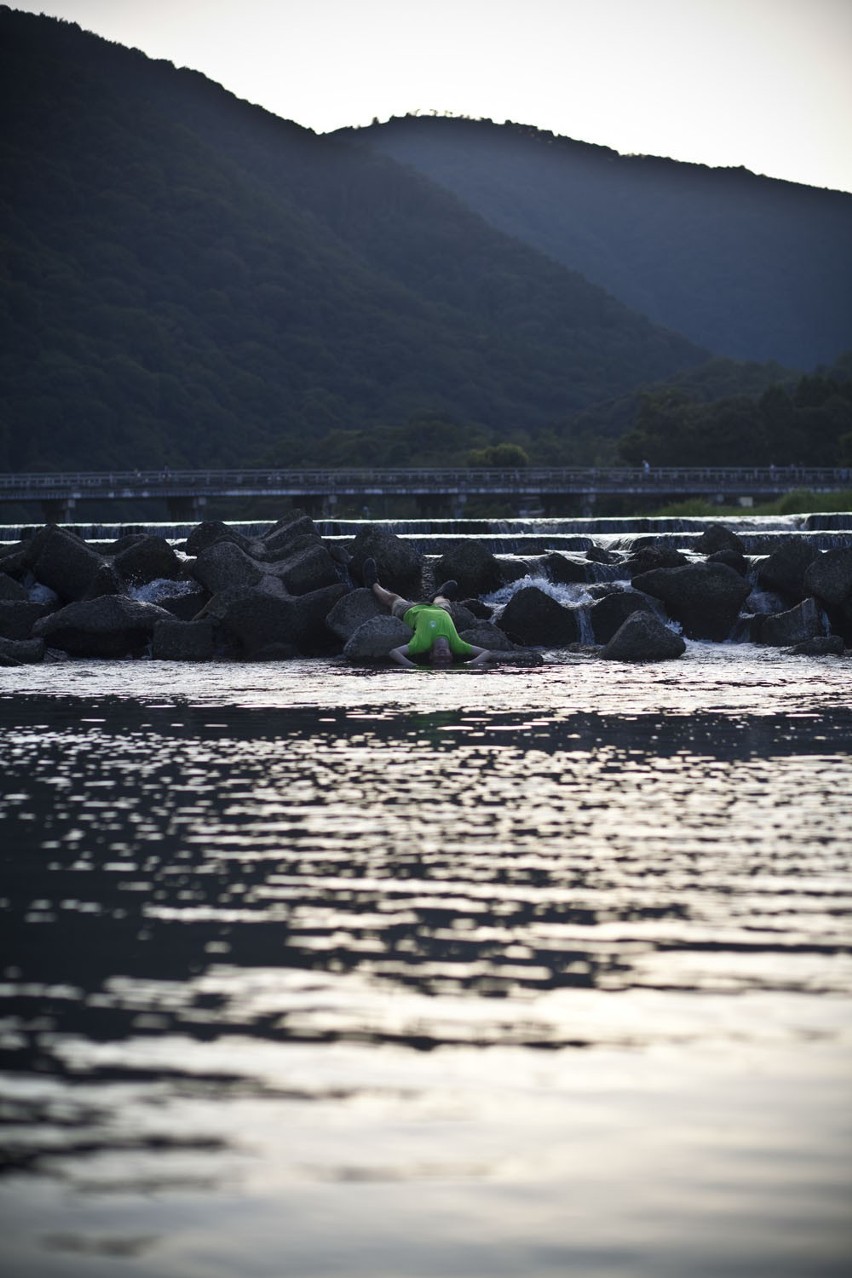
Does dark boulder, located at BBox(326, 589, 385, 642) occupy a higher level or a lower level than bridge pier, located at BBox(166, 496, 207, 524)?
lower

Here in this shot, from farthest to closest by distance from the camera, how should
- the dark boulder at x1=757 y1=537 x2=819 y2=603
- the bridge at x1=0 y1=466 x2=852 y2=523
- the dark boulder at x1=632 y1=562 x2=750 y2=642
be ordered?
the bridge at x1=0 y1=466 x2=852 y2=523 < the dark boulder at x1=757 y1=537 x2=819 y2=603 < the dark boulder at x1=632 y1=562 x2=750 y2=642

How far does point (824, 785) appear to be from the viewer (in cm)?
1284

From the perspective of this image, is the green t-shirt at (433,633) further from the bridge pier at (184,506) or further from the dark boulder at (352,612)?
the bridge pier at (184,506)

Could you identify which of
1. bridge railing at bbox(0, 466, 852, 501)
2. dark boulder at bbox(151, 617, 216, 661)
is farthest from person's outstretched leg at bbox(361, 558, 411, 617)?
bridge railing at bbox(0, 466, 852, 501)

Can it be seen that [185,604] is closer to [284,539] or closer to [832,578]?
[284,539]

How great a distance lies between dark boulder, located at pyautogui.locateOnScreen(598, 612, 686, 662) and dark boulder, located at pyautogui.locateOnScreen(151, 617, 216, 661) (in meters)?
6.84

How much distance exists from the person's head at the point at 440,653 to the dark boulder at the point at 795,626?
7.38 meters

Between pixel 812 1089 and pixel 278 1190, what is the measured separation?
199 centimetres

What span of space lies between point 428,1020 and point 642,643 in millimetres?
21397

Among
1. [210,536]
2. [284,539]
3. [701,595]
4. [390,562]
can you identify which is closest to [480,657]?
[390,562]

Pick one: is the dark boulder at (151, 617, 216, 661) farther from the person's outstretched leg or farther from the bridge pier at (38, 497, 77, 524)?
the bridge pier at (38, 497, 77, 524)

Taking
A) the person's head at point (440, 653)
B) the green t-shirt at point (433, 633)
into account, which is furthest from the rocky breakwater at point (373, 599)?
the person's head at point (440, 653)

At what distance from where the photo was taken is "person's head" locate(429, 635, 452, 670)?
25719 mm

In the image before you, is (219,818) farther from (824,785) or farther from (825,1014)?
(825,1014)
